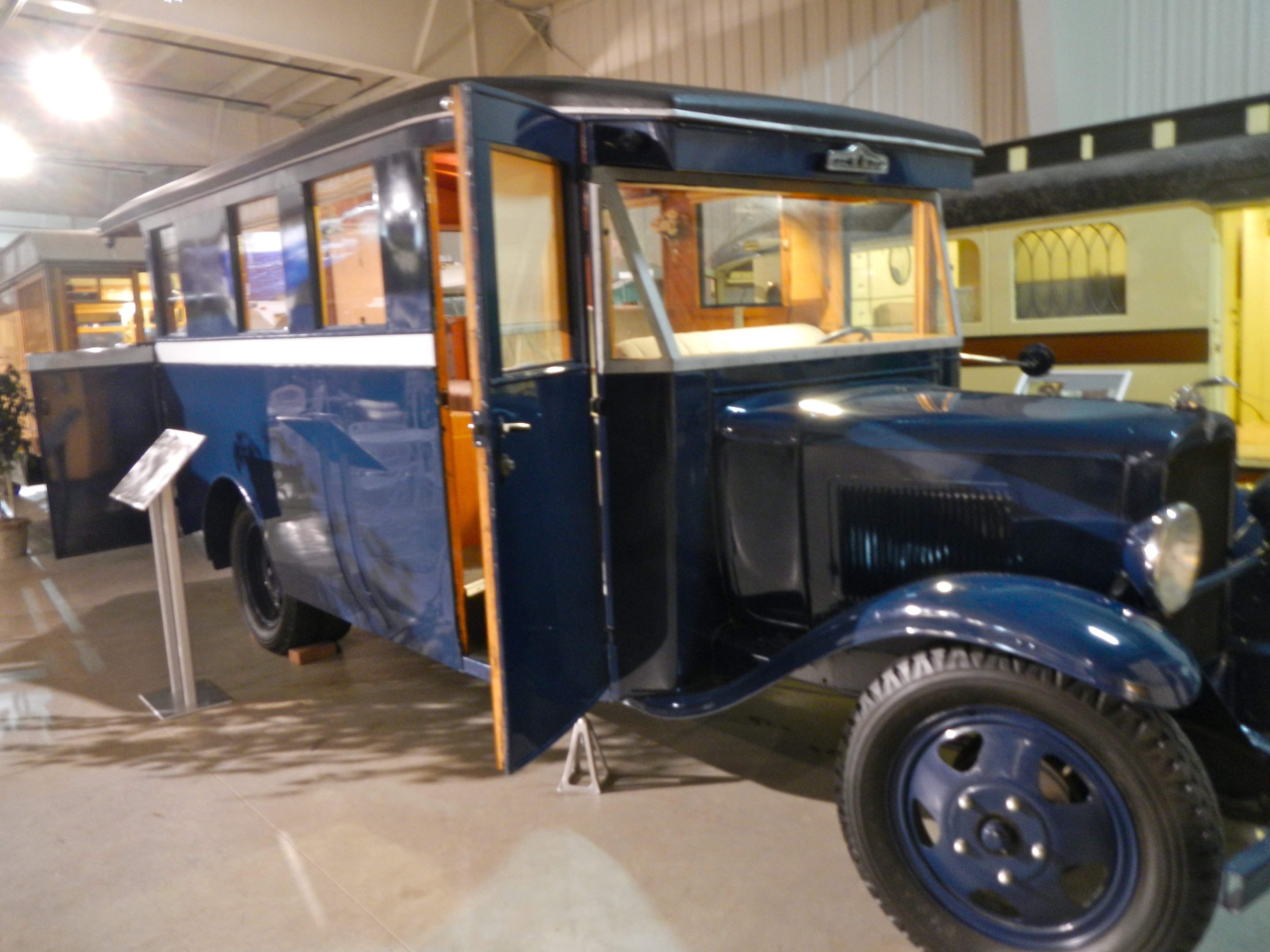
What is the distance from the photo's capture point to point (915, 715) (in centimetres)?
222

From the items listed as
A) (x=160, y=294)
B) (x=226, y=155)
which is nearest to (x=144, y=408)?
(x=160, y=294)

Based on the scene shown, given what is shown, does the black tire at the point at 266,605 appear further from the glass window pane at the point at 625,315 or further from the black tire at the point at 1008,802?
the black tire at the point at 1008,802

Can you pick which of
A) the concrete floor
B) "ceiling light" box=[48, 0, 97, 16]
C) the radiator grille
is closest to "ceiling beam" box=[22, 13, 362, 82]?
"ceiling light" box=[48, 0, 97, 16]

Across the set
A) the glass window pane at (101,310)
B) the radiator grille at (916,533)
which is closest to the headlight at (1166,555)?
the radiator grille at (916,533)

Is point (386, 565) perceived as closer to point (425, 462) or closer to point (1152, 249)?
point (425, 462)

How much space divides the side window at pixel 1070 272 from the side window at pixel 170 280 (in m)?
5.28

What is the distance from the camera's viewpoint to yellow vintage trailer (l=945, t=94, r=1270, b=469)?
5891 mm

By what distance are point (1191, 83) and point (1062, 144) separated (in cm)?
85

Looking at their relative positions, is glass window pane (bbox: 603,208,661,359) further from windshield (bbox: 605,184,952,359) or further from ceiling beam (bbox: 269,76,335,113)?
ceiling beam (bbox: 269,76,335,113)

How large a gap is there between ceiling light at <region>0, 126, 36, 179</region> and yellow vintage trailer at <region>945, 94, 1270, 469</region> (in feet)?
36.3

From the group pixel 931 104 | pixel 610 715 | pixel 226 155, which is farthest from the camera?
pixel 226 155

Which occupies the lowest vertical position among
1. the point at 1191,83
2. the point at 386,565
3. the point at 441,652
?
the point at 441,652

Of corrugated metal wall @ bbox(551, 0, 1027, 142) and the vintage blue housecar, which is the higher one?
corrugated metal wall @ bbox(551, 0, 1027, 142)

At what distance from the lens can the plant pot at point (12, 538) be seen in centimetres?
712
